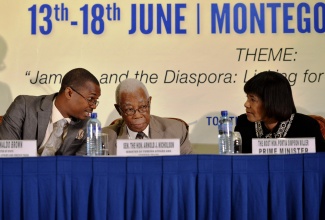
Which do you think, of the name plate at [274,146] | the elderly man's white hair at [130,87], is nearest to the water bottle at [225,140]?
the elderly man's white hair at [130,87]

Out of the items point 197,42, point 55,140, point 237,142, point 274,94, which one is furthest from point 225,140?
point 197,42

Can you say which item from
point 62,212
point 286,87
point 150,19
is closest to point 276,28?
point 150,19

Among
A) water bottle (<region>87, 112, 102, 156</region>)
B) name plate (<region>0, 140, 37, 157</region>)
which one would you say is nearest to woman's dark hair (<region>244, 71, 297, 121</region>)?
water bottle (<region>87, 112, 102, 156</region>)

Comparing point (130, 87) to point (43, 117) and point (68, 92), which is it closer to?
point (68, 92)

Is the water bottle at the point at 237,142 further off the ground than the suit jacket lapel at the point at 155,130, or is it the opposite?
the suit jacket lapel at the point at 155,130

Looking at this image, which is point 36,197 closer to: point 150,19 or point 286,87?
point 286,87

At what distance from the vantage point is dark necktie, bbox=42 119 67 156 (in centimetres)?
400

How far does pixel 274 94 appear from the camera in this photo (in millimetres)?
4176

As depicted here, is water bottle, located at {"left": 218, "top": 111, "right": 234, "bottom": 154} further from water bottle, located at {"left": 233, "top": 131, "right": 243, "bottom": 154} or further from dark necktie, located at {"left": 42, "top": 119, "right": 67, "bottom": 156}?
dark necktie, located at {"left": 42, "top": 119, "right": 67, "bottom": 156}

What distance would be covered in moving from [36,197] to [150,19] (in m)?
2.89

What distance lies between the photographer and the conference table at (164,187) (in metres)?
2.99

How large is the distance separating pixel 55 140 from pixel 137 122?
50 cm

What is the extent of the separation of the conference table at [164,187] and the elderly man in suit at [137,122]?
3.41 ft

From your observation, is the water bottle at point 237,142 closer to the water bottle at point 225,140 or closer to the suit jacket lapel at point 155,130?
the water bottle at point 225,140
